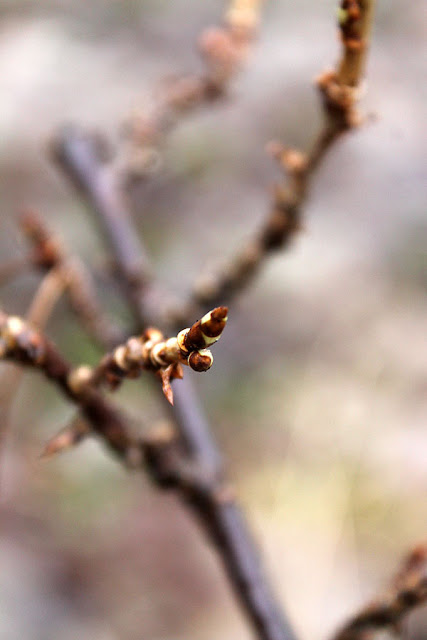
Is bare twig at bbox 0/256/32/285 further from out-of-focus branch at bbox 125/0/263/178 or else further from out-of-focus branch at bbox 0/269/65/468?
out-of-focus branch at bbox 125/0/263/178

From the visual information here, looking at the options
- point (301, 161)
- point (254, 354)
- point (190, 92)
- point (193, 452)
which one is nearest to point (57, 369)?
point (301, 161)

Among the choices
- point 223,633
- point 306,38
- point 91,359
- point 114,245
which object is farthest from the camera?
point 306,38

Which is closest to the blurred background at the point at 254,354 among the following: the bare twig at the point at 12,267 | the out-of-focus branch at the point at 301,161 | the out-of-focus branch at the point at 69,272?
the out-of-focus branch at the point at 301,161

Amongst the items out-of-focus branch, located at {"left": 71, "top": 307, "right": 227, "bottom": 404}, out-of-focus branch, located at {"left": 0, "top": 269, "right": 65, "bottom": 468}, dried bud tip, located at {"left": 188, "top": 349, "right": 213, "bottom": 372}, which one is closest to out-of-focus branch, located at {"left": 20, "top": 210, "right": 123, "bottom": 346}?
out-of-focus branch, located at {"left": 0, "top": 269, "right": 65, "bottom": 468}

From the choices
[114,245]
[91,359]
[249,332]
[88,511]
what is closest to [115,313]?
[91,359]

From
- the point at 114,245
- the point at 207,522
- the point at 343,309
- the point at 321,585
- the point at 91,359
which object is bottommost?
the point at 207,522

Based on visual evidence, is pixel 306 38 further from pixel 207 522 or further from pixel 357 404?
pixel 207 522

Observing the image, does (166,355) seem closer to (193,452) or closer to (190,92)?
(193,452)
